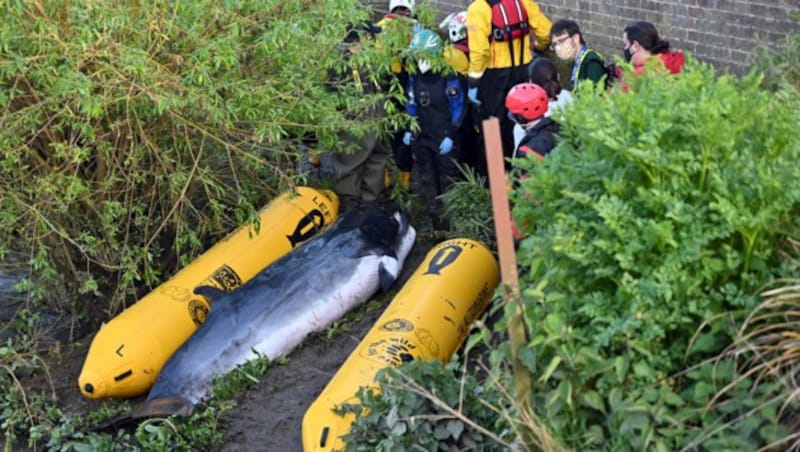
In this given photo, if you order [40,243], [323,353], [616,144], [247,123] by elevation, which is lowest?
[323,353]

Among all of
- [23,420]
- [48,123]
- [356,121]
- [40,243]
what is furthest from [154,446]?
[356,121]

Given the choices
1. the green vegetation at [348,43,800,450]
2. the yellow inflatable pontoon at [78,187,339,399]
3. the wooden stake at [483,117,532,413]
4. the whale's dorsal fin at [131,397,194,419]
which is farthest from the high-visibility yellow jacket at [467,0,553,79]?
the wooden stake at [483,117,532,413]

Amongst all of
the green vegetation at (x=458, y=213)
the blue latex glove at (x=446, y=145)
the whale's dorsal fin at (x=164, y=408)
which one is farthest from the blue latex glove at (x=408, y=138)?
the whale's dorsal fin at (x=164, y=408)

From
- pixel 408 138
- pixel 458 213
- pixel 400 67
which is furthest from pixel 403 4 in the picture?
pixel 458 213

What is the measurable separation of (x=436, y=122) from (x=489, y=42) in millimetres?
735

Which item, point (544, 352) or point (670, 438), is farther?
point (544, 352)

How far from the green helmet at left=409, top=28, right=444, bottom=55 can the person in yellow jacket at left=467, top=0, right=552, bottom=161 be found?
0.30 meters

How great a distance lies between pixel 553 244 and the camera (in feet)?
12.9

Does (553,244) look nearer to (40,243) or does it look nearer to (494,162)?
(494,162)

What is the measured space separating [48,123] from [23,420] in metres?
1.84

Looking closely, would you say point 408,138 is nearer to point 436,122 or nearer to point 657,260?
Answer: point 436,122

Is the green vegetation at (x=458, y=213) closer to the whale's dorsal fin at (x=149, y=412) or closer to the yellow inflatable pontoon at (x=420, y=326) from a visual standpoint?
the whale's dorsal fin at (x=149, y=412)

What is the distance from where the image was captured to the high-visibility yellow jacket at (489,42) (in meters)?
8.27

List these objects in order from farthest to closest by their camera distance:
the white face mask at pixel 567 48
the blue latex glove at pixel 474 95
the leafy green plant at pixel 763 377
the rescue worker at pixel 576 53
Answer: the blue latex glove at pixel 474 95, the white face mask at pixel 567 48, the rescue worker at pixel 576 53, the leafy green plant at pixel 763 377
